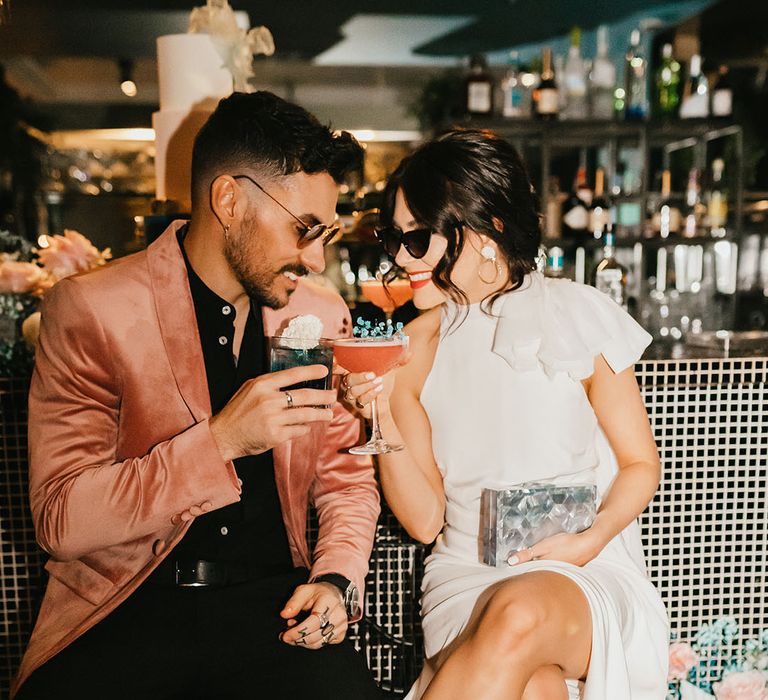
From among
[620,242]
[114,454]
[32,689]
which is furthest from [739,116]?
[32,689]

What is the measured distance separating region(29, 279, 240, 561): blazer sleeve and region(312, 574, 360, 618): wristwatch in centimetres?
31

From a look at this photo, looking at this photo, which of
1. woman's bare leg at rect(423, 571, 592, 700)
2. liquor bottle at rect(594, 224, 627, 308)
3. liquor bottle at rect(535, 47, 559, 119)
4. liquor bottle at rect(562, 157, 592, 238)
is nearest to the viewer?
woman's bare leg at rect(423, 571, 592, 700)

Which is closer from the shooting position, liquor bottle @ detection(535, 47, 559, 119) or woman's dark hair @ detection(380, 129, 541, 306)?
woman's dark hair @ detection(380, 129, 541, 306)

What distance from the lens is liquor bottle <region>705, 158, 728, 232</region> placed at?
4.92 meters

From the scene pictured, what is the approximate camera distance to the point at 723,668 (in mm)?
2391

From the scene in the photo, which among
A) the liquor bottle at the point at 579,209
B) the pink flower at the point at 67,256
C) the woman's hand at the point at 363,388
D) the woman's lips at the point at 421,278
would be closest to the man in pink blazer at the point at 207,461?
the woman's hand at the point at 363,388

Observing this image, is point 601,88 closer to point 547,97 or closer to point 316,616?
point 547,97

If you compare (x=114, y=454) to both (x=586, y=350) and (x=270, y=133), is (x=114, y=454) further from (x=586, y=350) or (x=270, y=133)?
(x=586, y=350)

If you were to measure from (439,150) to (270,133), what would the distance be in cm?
43

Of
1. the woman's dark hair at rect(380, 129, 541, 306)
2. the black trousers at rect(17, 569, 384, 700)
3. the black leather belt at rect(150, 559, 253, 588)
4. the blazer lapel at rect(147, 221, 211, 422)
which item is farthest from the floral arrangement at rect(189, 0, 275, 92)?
the black trousers at rect(17, 569, 384, 700)

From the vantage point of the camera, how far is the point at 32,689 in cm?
150

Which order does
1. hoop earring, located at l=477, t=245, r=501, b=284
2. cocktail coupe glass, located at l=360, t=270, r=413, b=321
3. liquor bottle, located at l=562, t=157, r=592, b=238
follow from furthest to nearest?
liquor bottle, located at l=562, t=157, r=592, b=238, cocktail coupe glass, located at l=360, t=270, r=413, b=321, hoop earring, located at l=477, t=245, r=501, b=284

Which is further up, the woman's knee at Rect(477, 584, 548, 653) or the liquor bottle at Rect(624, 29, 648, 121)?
the liquor bottle at Rect(624, 29, 648, 121)

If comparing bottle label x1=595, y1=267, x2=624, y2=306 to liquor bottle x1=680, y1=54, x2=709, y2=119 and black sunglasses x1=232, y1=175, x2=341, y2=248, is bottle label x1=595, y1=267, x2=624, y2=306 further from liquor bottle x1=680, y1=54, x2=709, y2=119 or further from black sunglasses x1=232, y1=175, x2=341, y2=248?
liquor bottle x1=680, y1=54, x2=709, y2=119
